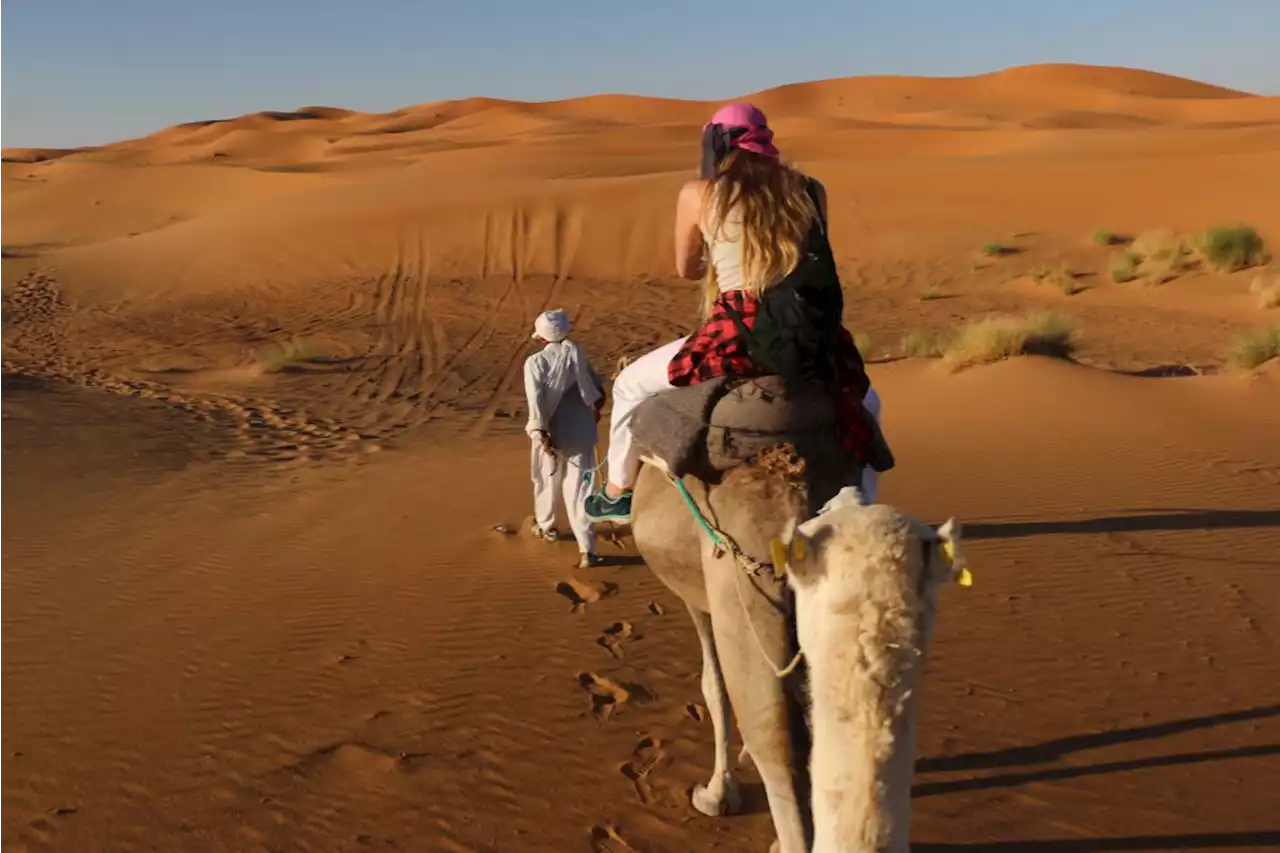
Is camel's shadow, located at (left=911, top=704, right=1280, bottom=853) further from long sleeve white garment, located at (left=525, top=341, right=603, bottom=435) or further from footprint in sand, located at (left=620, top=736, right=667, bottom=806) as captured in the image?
long sleeve white garment, located at (left=525, top=341, right=603, bottom=435)

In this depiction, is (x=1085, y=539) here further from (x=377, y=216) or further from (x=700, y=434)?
(x=377, y=216)

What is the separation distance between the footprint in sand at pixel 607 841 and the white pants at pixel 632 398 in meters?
1.57

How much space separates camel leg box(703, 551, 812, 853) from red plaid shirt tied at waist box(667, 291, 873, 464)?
0.53 metres

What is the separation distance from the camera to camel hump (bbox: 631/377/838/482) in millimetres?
3109

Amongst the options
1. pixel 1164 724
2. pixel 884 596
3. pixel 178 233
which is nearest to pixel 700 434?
pixel 884 596

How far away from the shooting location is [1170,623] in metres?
6.63

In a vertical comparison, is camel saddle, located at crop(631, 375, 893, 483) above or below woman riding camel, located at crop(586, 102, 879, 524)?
below

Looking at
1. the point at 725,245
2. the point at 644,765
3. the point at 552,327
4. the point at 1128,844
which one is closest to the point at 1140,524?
the point at 1128,844

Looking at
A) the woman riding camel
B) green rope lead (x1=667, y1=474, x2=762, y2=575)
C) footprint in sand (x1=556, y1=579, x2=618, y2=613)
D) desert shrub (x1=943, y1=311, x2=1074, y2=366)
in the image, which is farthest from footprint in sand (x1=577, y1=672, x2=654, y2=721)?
desert shrub (x1=943, y1=311, x2=1074, y2=366)

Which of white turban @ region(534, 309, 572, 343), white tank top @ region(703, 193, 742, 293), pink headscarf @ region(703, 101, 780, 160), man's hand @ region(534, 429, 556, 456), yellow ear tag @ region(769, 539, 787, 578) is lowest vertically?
man's hand @ region(534, 429, 556, 456)

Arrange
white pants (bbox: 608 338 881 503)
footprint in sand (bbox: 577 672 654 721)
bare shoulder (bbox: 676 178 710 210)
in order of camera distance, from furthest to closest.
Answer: footprint in sand (bbox: 577 672 654 721) → white pants (bbox: 608 338 881 503) → bare shoulder (bbox: 676 178 710 210)

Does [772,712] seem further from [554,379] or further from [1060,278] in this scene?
[1060,278]

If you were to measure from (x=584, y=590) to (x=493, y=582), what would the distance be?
72cm

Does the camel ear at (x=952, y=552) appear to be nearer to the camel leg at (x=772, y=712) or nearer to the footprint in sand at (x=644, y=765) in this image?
the camel leg at (x=772, y=712)
